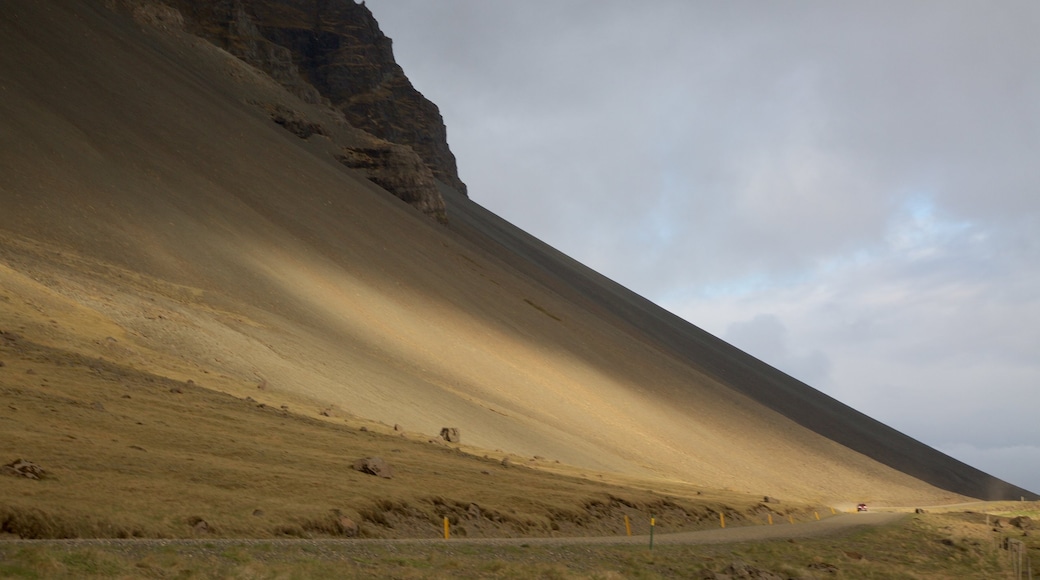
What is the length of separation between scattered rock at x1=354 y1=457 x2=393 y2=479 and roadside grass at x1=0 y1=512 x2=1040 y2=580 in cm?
423

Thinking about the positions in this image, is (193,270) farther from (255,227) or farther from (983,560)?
(983,560)

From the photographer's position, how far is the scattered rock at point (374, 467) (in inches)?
766

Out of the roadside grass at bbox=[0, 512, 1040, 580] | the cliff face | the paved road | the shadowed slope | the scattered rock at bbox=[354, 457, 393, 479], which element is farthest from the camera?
the cliff face

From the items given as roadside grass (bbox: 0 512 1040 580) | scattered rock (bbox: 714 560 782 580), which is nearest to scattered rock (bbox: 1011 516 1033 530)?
roadside grass (bbox: 0 512 1040 580)

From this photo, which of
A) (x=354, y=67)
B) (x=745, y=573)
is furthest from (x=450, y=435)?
(x=354, y=67)

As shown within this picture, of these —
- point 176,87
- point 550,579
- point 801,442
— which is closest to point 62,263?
point 550,579

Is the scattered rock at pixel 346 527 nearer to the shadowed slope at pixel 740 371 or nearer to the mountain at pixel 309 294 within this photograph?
the mountain at pixel 309 294

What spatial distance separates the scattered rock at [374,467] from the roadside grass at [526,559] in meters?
4.23

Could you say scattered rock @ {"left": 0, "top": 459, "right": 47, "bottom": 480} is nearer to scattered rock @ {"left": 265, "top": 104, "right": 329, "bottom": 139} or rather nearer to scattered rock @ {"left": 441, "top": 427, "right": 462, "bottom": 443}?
scattered rock @ {"left": 441, "top": 427, "right": 462, "bottom": 443}

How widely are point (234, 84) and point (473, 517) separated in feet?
239

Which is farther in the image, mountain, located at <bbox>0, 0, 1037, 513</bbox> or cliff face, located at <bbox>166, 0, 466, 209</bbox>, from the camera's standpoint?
cliff face, located at <bbox>166, 0, 466, 209</bbox>

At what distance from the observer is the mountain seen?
101 ft

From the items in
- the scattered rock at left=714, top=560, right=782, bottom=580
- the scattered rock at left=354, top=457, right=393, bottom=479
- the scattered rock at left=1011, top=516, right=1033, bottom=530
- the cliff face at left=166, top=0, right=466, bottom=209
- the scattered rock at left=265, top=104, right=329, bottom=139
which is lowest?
the scattered rock at left=354, top=457, right=393, bottom=479

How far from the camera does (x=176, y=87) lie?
208 feet
